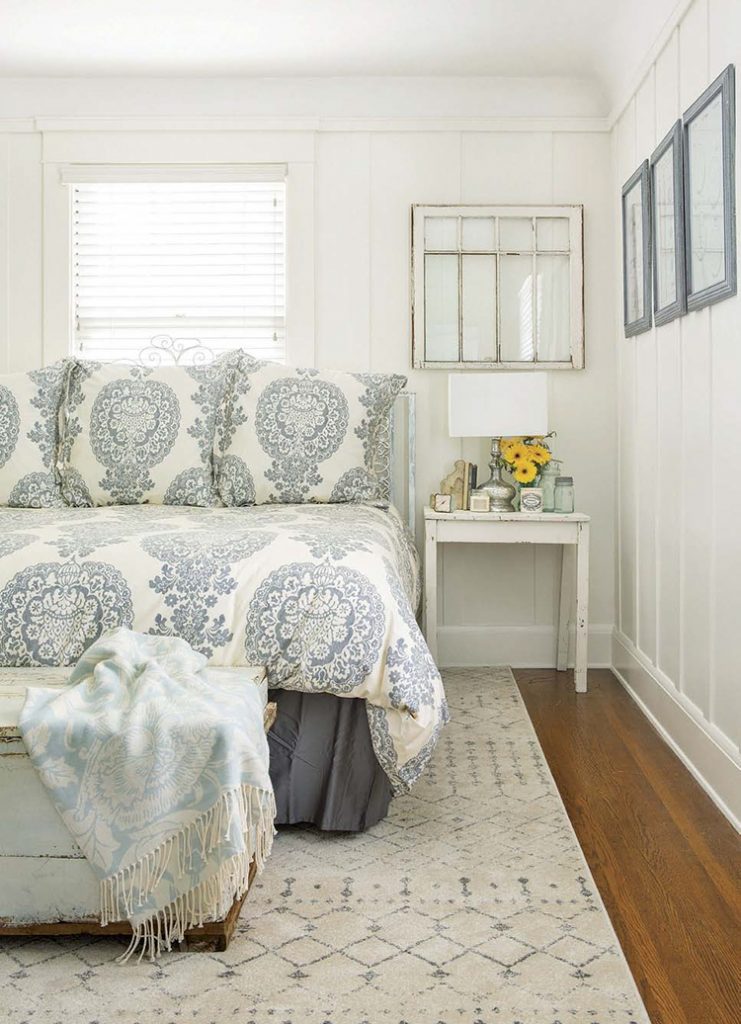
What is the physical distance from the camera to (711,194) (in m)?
2.64

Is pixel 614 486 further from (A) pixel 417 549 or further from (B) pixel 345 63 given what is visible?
(B) pixel 345 63

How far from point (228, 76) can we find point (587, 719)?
2966 mm

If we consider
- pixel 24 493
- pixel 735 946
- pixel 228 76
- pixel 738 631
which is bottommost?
pixel 735 946

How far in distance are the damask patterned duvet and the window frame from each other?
203 cm

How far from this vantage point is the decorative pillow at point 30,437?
3.43 meters

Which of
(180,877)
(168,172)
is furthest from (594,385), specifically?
(180,877)

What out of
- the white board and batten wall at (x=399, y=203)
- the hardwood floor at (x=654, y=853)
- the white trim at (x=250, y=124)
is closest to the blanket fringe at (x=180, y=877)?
the hardwood floor at (x=654, y=853)

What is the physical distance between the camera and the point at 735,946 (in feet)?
5.96

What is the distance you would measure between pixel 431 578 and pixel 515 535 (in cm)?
37

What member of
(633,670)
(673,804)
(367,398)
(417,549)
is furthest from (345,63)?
(673,804)

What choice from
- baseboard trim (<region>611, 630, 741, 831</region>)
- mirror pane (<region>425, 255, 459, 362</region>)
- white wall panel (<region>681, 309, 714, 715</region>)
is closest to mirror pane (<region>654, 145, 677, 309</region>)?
white wall panel (<region>681, 309, 714, 715</region>)

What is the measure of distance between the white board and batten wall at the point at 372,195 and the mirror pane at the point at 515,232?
0.10 m

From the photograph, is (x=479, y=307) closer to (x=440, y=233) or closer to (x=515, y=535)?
(x=440, y=233)

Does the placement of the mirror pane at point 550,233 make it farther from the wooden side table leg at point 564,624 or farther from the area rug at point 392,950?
the area rug at point 392,950
